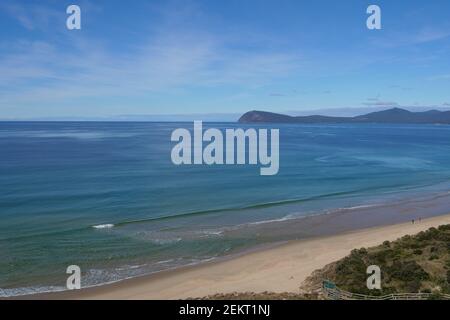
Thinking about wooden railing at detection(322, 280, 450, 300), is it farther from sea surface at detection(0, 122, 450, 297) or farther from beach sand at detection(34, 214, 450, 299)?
sea surface at detection(0, 122, 450, 297)

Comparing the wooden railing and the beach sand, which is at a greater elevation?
the wooden railing

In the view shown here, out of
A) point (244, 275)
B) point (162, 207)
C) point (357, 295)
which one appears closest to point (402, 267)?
point (357, 295)

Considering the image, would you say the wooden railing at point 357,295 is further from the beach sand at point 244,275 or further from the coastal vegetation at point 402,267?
the beach sand at point 244,275

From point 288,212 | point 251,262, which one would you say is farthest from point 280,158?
point 251,262

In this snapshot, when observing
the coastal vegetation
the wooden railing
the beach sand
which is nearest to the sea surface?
the beach sand

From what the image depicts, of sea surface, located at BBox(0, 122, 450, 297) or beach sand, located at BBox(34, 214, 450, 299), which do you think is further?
sea surface, located at BBox(0, 122, 450, 297)

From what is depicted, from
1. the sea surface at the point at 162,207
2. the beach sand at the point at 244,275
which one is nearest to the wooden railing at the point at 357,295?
the beach sand at the point at 244,275
